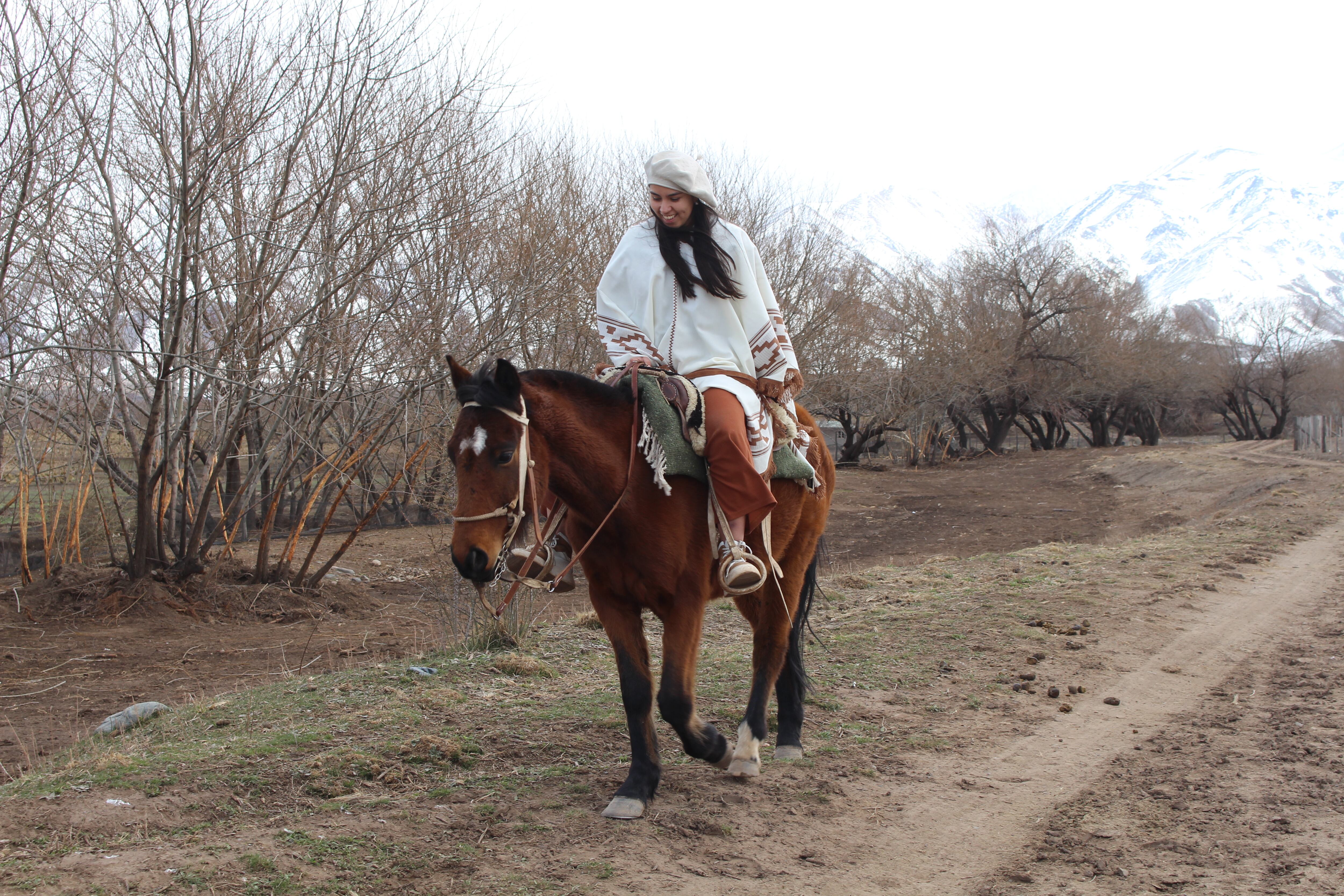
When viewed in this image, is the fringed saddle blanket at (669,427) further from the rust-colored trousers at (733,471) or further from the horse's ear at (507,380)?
the horse's ear at (507,380)

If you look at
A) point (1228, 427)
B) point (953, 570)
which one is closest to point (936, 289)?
point (1228, 427)

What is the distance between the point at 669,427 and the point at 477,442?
2.85ft

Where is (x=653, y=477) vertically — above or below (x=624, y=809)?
above

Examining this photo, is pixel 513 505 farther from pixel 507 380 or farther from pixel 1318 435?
pixel 1318 435

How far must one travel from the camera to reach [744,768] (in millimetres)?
4109

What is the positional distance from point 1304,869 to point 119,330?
9603 mm

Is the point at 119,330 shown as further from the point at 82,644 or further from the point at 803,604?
the point at 803,604

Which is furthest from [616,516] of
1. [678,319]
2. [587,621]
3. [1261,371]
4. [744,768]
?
[1261,371]

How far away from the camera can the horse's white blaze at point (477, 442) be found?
10.8ft

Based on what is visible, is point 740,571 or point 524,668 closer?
point 740,571

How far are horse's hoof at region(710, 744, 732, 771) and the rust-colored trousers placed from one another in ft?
3.22

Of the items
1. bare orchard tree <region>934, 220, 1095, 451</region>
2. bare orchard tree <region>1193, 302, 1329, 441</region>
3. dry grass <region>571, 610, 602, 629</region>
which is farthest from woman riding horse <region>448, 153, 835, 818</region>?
bare orchard tree <region>1193, 302, 1329, 441</region>

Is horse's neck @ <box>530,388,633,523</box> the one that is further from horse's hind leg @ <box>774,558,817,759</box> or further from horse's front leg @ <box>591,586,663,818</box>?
horse's hind leg @ <box>774,558,817,759</box>

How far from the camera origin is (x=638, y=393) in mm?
3932
